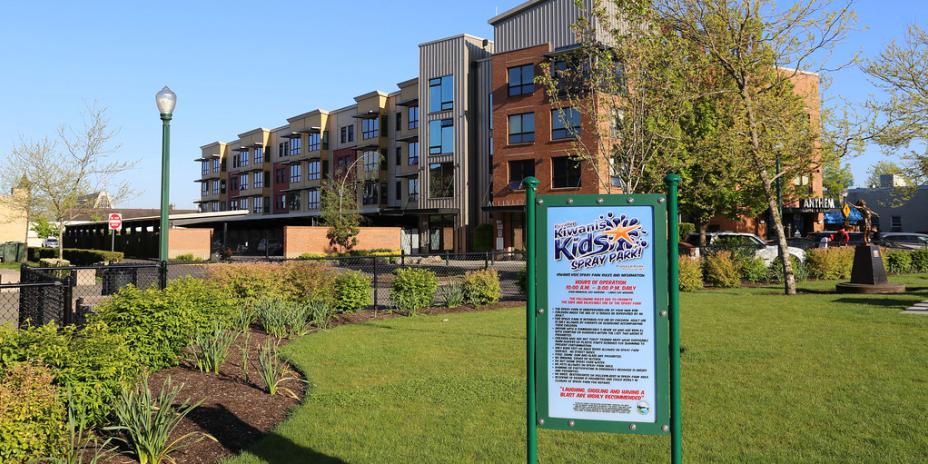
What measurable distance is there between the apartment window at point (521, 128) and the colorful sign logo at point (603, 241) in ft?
123

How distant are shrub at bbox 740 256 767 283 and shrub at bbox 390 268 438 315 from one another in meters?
12.4

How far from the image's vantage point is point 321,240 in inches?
1683

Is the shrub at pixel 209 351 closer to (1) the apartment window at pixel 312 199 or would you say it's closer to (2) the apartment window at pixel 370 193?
(2) the apartment window at pixel 370 193

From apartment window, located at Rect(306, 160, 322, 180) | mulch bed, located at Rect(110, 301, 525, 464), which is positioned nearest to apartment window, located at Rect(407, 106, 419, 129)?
apartment window, located at Rect(306, 160, 322, 180)

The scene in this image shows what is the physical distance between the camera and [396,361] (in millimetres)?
8930

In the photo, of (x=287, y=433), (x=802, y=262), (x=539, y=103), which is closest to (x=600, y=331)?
(x=287, y=433)

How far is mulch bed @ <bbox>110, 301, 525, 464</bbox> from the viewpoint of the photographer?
17.8ft

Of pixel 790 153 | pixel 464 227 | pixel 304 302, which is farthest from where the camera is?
pixel 464 227

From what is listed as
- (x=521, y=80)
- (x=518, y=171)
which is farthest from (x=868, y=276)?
(x=521, y=80)

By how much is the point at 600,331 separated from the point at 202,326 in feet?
19.9

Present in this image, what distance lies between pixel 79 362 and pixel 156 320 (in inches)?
92.8

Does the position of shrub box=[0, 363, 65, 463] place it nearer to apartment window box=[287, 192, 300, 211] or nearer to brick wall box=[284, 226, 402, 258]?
brick wall box=[284, 226, 402, 258]

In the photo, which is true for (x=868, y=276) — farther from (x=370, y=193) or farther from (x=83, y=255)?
(x=370, y=193)

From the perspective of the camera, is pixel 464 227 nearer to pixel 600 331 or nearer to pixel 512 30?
pixel 512 30
